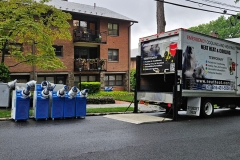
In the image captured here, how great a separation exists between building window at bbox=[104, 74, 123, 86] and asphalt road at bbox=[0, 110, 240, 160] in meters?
18.6

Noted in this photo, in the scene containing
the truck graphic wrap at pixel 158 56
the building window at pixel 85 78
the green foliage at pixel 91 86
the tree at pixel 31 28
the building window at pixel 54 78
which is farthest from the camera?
the building window at pixel 85 78

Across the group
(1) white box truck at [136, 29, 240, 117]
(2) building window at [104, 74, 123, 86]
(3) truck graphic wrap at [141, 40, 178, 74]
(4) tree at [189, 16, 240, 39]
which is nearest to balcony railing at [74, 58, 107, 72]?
(2) building window at [104, 74, 123, 86]

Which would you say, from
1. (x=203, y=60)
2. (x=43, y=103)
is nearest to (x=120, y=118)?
(x=43, y=103)

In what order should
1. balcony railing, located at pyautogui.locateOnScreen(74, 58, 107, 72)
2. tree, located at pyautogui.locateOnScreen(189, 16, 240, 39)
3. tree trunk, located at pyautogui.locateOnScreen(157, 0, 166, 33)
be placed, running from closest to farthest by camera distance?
tree trunk, located at pyautogui.locateOnScreen(157, 0, 166, 33)
balcony railing, located at pyautogui.locateOnScreen(74, 58, 107, 72)
tree, located at pyautogui.locateOnScreen(189, 16, 240, 39)

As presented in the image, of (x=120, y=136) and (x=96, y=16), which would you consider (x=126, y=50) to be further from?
(x=120, y=136)

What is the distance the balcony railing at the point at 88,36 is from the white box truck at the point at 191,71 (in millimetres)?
14259

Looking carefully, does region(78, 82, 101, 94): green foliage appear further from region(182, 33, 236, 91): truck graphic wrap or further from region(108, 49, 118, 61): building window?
region(182, 33, 236, 91): truck graphic wrap

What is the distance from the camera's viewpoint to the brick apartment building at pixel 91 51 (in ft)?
81.3

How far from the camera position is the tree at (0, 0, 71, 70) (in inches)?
501

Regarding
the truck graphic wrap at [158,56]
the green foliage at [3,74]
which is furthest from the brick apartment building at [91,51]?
the truck graphic wrap at [158,56]

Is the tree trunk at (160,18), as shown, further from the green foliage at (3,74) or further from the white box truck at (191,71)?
the green foliage at (3,74)

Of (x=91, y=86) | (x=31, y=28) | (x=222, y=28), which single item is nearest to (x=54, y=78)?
(x=91, y=86)

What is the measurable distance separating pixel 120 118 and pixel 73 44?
16572 millimetres

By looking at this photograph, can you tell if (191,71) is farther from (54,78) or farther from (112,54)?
(112,54)
